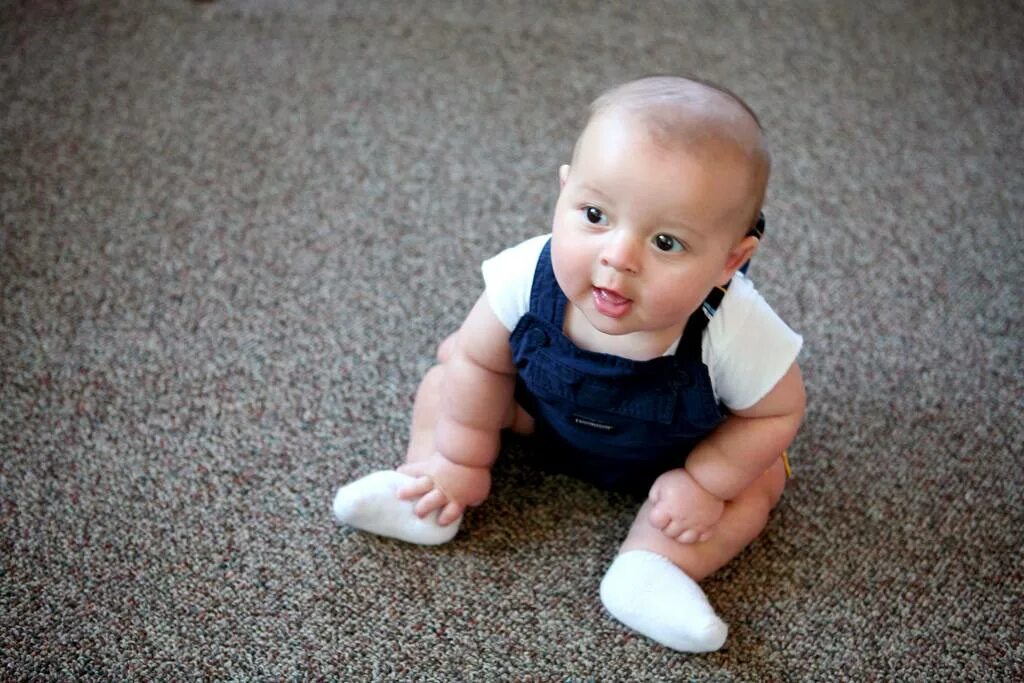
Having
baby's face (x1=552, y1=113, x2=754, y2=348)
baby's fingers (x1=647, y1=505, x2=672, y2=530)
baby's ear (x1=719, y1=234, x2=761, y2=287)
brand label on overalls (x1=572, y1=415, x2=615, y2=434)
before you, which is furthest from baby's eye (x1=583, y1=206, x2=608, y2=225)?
baby's fingers (x1=647, y1=505, x2=672, y2=530)

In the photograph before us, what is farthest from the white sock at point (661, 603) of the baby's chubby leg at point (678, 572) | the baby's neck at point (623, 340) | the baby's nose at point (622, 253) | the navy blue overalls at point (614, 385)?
the baby's nose at point (622, 253)

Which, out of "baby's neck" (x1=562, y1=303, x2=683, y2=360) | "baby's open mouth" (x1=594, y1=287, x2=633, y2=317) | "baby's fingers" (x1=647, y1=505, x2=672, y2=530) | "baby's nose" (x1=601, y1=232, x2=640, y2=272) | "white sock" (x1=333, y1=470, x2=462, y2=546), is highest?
"baby's nose" (x1=601, y1=232, x2=640, y2=272)

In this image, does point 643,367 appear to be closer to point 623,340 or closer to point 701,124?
point 623,340

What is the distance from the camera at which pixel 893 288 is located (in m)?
1.28

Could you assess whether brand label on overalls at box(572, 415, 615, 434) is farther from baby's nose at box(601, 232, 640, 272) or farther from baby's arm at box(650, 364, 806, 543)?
baby's nose at box(601, 232, 640, 272)

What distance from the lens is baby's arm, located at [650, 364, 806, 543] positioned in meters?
0.92

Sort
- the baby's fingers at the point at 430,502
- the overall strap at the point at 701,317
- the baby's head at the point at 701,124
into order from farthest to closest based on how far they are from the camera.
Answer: the baby's fingers at the point at 430,502
the overall strap at the point at 701,317
the baby's head at the point at 701,124

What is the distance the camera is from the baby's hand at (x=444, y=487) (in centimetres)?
98

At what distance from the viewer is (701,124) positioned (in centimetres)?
74

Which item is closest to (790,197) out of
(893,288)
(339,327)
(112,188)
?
(893,288)

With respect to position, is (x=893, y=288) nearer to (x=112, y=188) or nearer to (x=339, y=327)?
(x=339, y=327)

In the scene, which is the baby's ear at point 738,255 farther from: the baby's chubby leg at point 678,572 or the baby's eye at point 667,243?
the baby's chubby leg at point 678,572

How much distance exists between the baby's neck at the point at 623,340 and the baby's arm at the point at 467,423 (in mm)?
81

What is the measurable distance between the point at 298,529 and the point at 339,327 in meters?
0.27
